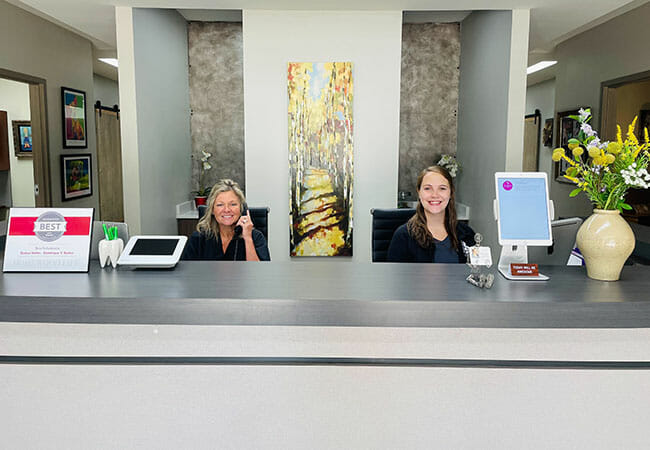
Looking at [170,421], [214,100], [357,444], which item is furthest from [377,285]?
[214,100]

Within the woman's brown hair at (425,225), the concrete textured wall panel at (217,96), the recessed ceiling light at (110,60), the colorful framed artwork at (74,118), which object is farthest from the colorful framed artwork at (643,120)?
the recessed ceiling light at (110,60)

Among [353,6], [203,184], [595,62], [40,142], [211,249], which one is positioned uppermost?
[353,6]

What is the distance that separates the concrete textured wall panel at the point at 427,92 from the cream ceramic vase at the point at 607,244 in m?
3.99

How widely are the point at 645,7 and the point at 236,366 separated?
202 inches

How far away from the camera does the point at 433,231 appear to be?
297cm

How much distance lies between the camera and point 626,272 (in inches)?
83.7

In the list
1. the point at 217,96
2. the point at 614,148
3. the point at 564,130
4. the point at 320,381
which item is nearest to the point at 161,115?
the point at 217,96

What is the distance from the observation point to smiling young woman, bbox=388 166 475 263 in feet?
9.52

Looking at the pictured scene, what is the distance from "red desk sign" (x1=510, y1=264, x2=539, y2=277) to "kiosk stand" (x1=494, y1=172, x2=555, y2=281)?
20 mm

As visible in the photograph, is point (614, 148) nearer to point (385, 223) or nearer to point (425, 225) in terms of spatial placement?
point (425, 225)

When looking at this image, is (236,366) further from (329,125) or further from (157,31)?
(157,31)

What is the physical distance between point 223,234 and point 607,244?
6.44 feet

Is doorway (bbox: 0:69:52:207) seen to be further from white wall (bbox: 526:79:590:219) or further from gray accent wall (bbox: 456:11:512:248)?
white wall (bbox: 526:79:590:219)

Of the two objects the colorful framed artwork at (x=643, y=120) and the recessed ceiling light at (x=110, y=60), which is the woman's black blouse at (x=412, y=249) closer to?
the colorful framed artwork at (x=643, y=120)
